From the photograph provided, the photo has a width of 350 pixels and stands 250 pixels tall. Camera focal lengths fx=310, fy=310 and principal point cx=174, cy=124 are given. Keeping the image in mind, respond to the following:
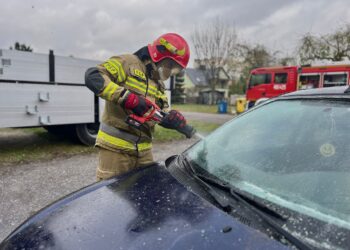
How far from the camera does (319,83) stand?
44.2 feet

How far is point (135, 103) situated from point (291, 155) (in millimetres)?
1035

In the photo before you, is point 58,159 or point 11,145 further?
point 11,145

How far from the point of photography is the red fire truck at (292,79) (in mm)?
13000

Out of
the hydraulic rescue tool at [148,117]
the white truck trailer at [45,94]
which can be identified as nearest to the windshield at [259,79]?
the white truck trailer at [45,94]

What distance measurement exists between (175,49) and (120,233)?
143cm

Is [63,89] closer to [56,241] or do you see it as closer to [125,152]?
[125,152]

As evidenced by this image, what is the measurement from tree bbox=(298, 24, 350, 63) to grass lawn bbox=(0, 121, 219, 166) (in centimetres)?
1571

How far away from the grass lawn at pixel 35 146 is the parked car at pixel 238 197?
2950 mm

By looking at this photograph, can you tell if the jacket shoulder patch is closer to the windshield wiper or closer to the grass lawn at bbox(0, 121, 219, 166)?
the windshield wiper

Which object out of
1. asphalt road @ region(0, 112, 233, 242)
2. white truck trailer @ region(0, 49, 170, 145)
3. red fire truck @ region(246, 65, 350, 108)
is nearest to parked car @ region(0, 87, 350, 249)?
asphalt road @ region(0, 112, 233, 242)

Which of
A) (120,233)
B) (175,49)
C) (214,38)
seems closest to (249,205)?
(120,233)

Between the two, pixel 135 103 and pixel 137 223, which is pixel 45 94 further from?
pixel 137 223

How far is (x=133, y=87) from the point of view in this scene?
7.64 ft

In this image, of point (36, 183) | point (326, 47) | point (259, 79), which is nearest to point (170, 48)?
point (36, 183)
